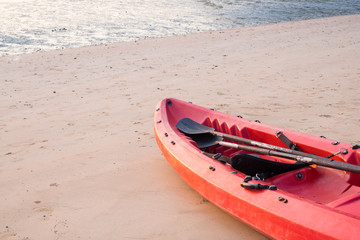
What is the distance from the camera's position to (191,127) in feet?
16.4

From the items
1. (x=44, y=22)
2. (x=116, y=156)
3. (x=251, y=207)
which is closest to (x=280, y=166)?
(x=251, y=207)

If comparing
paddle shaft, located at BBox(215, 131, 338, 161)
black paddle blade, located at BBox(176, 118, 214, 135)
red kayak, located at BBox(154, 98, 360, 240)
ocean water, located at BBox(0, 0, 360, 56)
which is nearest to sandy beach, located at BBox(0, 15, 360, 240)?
red kayak, located at BBox(154, 98, 360, 240)

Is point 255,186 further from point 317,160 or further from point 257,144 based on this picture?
point 257,144

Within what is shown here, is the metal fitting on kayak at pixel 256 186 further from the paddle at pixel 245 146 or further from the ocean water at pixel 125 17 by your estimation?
the ocean water at pixel 125 17

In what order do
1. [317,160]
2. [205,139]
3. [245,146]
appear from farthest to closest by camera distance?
[205,139] < [245,146] < [317,160]

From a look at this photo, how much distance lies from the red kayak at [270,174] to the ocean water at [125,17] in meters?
9.27

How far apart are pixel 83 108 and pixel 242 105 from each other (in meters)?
2.77

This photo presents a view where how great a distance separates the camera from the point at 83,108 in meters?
7.17

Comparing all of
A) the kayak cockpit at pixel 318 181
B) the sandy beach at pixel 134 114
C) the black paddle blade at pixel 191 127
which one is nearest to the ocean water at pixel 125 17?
the sandy beach at pixel 134 114

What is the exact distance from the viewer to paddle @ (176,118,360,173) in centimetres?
352

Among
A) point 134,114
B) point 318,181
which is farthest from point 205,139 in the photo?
point 134,114

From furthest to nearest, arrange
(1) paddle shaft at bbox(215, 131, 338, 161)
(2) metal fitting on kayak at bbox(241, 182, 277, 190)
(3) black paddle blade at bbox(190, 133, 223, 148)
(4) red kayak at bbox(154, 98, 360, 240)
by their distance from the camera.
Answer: (3) black paddle blade at bbox(190, 133, 223, 148) → (1) paddle shaft at bbox(215, 131, 338, 161) → (2) metal fitting on kayak at bbox(241, 182, 277, 190) → (4) red kayak at bbox(154, 98, 360, 240)

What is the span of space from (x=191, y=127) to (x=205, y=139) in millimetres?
278

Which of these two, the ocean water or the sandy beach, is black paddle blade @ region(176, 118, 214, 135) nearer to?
the sandy beach
